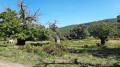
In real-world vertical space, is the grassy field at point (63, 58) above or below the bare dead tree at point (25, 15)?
below

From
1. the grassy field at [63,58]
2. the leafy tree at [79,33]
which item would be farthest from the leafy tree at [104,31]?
the leafy tree at [79,33]

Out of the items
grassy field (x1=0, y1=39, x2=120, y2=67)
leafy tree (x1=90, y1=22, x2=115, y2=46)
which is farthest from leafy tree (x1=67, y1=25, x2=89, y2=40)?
grassy field (x1=0, y1=39, x2=120, y2=67)

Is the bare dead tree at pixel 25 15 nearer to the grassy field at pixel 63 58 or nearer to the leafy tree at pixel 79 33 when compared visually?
the grassy field at pixel 63 58

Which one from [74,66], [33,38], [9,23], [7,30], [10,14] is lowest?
[74,66]

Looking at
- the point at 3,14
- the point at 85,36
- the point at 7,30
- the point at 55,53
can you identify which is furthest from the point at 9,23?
the point at 85,36

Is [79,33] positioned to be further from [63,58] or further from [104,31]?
[63,58]

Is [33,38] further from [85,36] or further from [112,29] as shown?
[85,36]

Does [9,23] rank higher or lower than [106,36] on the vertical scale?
higher

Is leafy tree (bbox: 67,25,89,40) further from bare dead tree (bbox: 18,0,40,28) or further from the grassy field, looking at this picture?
the grassy field

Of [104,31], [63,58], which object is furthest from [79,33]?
[63,58]

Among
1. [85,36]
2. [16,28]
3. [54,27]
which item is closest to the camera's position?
[16,28]

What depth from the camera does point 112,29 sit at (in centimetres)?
2316

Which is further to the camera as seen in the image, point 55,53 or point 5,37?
point 5,37

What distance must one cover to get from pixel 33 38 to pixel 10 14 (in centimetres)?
548
